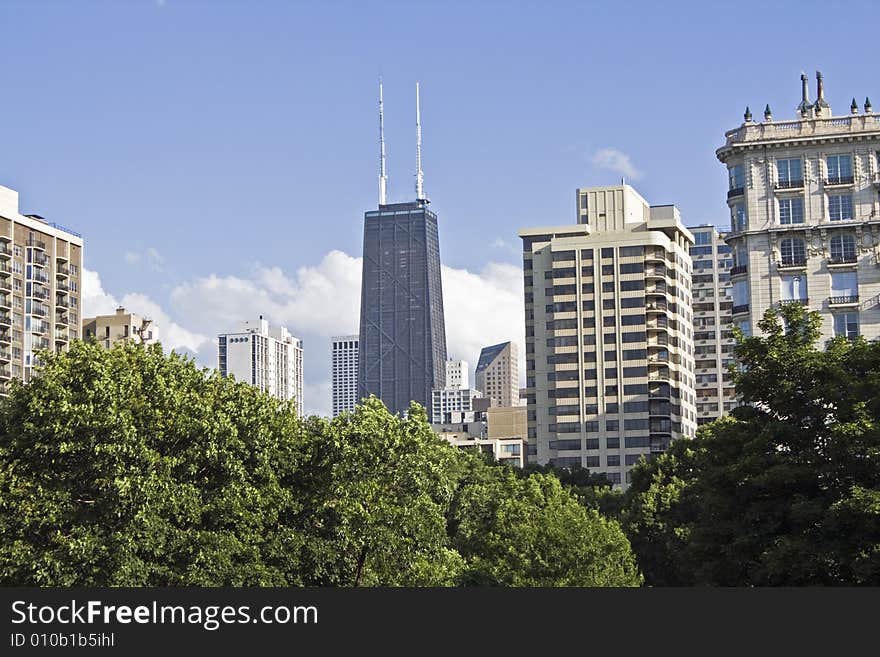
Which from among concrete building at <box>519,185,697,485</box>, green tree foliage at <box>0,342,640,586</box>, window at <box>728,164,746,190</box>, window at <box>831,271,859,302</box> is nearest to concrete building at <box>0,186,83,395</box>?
concrete building at <box>519,185,697,485</box>

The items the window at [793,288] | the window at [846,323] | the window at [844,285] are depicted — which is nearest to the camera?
the window at [846,323]

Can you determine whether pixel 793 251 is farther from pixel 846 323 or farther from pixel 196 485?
pixel 196 485

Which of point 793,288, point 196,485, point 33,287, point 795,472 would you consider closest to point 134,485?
point 196,485

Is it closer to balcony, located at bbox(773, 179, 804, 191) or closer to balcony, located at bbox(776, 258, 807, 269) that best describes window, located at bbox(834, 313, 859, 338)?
balcony, located at bbox(776, 258, 807, 269)

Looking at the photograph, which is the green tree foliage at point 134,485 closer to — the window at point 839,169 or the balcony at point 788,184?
the balcony at point 788,184

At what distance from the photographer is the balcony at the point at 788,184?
11531 cm

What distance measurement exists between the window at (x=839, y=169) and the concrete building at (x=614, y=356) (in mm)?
78607

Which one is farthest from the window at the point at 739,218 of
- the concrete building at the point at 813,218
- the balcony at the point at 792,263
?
the balcony at the point at 792,263

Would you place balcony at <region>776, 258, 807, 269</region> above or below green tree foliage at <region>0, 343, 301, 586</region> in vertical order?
above

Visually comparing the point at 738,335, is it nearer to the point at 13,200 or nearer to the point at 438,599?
the point at 438,599

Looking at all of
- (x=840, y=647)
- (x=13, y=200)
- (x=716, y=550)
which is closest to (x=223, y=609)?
(x=840, y=647)

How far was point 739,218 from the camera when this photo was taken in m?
117

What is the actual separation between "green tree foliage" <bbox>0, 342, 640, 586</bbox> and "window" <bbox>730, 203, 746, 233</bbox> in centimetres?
5781

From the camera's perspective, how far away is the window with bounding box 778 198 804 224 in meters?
115
